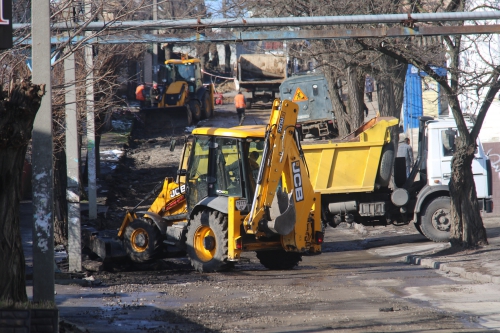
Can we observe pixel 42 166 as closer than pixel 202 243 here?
Yes

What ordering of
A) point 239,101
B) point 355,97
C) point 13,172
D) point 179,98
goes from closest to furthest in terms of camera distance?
point 13,172
point 355,97
point 179,98
point 239,101

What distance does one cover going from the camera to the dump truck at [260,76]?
36.9m

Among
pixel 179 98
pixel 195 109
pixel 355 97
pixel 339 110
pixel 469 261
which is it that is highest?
pixel 179 98

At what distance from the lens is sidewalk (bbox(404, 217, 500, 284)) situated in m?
11.3

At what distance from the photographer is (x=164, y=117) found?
107 ft

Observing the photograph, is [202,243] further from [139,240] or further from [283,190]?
[283,190]

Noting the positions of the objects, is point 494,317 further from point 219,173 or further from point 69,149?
point 69,149

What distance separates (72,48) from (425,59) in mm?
6954

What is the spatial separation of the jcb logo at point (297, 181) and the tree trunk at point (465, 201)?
11.2ft

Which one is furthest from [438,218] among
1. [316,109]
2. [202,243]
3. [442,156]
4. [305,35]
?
[316,109]

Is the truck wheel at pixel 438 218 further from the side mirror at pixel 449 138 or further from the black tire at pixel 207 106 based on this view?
the black tire at pixel 207 106

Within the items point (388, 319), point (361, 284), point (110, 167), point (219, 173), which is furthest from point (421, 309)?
point (110, 167)

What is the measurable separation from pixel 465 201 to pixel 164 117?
21123mm

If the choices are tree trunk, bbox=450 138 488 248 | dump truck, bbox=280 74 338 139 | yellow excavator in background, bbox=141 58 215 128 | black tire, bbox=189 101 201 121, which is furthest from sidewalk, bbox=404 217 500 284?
black tire, bbox=189 101 201 121
